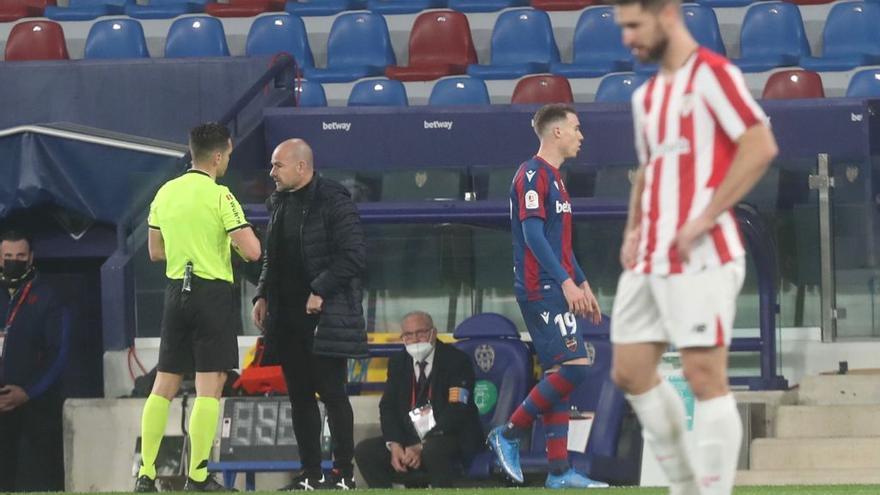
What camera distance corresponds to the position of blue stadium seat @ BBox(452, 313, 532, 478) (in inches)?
414

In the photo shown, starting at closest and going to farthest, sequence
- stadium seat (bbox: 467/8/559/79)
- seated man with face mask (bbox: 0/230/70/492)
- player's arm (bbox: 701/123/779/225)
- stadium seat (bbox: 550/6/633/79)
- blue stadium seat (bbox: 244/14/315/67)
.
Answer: player's arm (bbox: 701/123/779/225), seated man with face mask (bbox: 0/230/70/492), stadium seat (bbox: 550/6/633/79), stadium seat (bbox: 467/8/559/79), blue stadium seat (bbox: 244/14/315/67)

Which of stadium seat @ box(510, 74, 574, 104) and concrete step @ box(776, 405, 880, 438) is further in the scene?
stadium seat @ box(510, 74, 574, 104)

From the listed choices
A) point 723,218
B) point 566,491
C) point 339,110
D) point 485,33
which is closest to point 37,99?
point 339,110

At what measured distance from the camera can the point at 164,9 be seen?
50.3 ft

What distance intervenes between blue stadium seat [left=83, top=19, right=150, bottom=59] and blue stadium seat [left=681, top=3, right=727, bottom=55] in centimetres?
458

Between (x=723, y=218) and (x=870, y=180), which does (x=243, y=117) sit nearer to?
(x=870, y=180)

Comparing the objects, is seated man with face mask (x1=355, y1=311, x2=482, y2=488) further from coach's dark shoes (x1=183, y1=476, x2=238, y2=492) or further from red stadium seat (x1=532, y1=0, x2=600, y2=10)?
red stadium seat (x1=532, y1=0, x2=600, y2=10)

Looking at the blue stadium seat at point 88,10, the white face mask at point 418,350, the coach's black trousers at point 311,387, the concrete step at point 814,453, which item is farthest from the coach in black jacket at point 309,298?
the blue stadium seat at point 88,10

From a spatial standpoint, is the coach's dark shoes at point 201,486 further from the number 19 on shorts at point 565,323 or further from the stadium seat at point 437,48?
the stadium seat at point 437,48

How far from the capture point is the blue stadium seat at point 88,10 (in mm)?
15453

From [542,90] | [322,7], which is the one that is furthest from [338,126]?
[322,7]

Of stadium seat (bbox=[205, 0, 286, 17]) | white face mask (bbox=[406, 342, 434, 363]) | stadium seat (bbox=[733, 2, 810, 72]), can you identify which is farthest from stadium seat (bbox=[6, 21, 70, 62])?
white face mask (bbox=[406, 342, 434, 363])

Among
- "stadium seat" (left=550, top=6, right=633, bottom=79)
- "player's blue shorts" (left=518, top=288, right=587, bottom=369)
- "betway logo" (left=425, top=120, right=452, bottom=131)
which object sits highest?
"stadium seat" (left=550, top=6, right=633, bottom=79)

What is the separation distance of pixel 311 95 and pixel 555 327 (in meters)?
5.76
